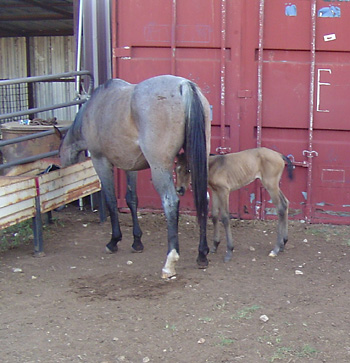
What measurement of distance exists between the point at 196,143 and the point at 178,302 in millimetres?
Result: 1309

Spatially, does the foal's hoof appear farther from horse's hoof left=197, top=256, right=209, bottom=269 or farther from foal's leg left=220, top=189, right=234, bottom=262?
horse's hoof left=197, top=256, right=209, bottom=269

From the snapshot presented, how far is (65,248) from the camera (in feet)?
18.9

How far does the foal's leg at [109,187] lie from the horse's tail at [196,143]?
1.04m

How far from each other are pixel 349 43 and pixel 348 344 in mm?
3774

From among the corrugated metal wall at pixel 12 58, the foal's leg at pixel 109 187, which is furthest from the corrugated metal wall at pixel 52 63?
the foal's leg at pixel 109 187

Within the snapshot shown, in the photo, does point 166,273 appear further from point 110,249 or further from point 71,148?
point 71,148

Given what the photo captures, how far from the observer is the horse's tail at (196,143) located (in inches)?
181

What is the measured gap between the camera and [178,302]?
13.9ft

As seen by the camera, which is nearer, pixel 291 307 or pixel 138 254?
pixel 291 307

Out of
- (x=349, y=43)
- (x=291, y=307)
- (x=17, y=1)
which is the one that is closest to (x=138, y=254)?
(x=291, y=307)

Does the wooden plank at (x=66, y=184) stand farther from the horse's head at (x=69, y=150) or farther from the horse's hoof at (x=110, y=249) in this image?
the horse's hoof at (x=110, y=249)

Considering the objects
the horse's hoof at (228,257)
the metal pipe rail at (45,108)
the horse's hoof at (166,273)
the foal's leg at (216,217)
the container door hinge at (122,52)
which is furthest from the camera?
the container door hinge at (122,52)

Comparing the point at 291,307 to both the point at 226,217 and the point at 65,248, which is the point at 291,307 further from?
the point at 65,248

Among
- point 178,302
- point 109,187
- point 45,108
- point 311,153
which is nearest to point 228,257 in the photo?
point 178,302
